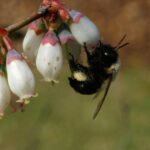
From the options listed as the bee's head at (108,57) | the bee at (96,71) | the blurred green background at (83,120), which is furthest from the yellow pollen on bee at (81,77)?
the blurred green background at (83,120)

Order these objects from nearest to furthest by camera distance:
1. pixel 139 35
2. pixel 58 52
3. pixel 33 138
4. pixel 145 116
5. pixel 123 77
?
pixel 58 52 → pixel 33 138 → pixel 145 116 → pixel 123 77 → pixel 139 35

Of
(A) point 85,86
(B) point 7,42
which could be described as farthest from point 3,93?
(A) point 85,86

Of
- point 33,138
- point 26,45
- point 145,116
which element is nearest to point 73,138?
point 33,138

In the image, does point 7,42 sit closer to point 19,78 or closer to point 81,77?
point 19,78

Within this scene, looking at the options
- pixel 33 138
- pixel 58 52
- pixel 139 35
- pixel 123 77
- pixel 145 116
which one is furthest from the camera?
pixel 139 35

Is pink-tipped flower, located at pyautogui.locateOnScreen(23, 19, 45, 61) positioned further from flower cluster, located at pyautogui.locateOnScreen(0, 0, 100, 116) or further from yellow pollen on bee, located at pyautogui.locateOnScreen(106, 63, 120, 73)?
yellow pollen on bee, located at pyautogui.locateOnScreen(106, 63, 120, 73)

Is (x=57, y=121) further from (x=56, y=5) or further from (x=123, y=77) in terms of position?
(x=56, y=5)

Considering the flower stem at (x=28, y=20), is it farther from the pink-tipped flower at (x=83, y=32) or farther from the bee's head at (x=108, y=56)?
the bee's head at (x=108, y=56)
